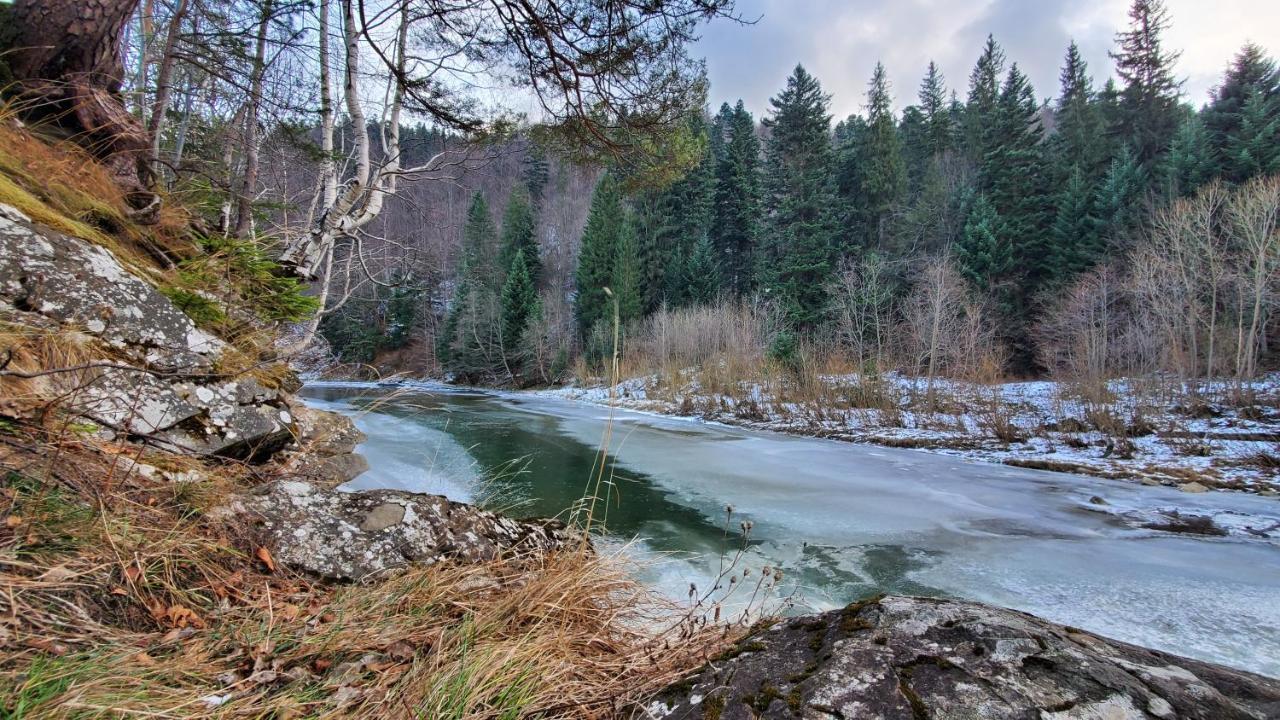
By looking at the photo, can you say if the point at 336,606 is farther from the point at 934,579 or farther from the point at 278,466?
the point at 934,579

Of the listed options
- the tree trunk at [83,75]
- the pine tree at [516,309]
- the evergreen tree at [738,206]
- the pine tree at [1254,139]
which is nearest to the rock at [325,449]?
the tree trunk at [83,75]

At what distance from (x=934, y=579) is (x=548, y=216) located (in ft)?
149

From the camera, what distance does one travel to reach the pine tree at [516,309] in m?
31.8

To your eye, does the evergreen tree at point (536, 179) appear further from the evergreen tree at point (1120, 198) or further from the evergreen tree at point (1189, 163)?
the evergreen tree at point (1189, 163)

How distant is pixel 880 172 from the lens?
31609 mm

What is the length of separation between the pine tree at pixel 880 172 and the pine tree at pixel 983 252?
555cm

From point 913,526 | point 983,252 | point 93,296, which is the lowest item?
point 913,526

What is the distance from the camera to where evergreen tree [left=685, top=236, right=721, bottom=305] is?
3114 centimetres

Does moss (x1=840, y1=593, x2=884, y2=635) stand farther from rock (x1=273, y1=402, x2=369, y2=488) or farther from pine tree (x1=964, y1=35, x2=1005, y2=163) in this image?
pine tree (x1=964, y1=35, x2=1005, y2=163)

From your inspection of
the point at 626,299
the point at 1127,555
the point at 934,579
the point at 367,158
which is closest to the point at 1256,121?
the point at 626,299

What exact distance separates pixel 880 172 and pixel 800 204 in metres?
6.44

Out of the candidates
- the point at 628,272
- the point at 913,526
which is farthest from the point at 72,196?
the point at 628,272

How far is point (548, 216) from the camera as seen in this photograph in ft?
150

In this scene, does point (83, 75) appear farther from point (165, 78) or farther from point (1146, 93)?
point (1146, 93)
